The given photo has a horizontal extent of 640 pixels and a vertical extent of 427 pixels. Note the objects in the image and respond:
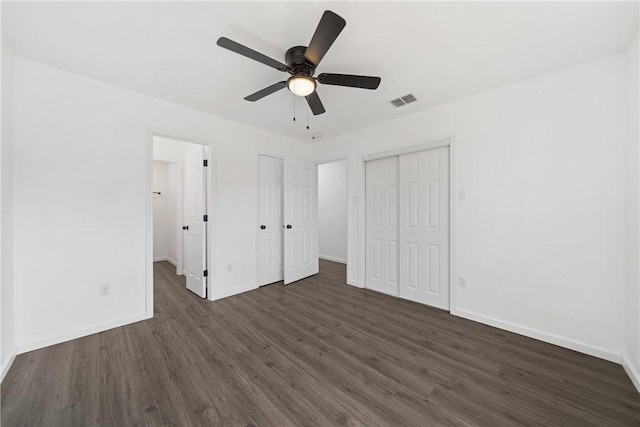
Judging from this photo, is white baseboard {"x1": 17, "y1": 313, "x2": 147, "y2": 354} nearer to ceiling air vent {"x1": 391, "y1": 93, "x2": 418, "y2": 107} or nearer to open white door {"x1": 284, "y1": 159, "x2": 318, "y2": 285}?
open white door {"x1": 284, "y1": 159, "x2": 318, "y2": 285}

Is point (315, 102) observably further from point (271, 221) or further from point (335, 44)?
point (271, 221)

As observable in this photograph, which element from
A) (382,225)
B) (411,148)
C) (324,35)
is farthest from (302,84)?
(382,225)

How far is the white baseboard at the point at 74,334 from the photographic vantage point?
210 centimetres

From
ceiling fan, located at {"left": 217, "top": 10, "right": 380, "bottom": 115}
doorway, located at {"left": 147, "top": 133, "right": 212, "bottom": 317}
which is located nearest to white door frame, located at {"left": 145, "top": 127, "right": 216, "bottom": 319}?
doorway, located at {"left": 147, "top": 133, "right": 212, "bottom": 317}

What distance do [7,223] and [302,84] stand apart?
266 cm

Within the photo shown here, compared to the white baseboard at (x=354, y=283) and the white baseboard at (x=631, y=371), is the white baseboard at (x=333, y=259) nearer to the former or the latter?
the white baseboard at (x=354, y=283)

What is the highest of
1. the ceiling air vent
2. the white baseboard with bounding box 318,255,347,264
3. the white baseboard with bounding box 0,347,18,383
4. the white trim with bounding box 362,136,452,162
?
the ceiling air vent

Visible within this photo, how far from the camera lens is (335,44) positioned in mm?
1894

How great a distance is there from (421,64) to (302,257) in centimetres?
332

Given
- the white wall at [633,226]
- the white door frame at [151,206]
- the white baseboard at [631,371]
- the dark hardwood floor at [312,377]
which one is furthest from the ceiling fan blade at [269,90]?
the white baseboard at [631,371]

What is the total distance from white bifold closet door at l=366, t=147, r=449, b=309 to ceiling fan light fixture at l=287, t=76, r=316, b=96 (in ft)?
6.40

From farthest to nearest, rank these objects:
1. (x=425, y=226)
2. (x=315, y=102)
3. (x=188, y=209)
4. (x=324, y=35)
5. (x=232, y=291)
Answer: (x=188, y=209)
(x=232, y=291)
(x=425, y=226)
(x=315, y=102)
(x=324, y=35)

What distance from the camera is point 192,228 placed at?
12.3 ft

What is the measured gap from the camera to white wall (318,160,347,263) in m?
5.88
